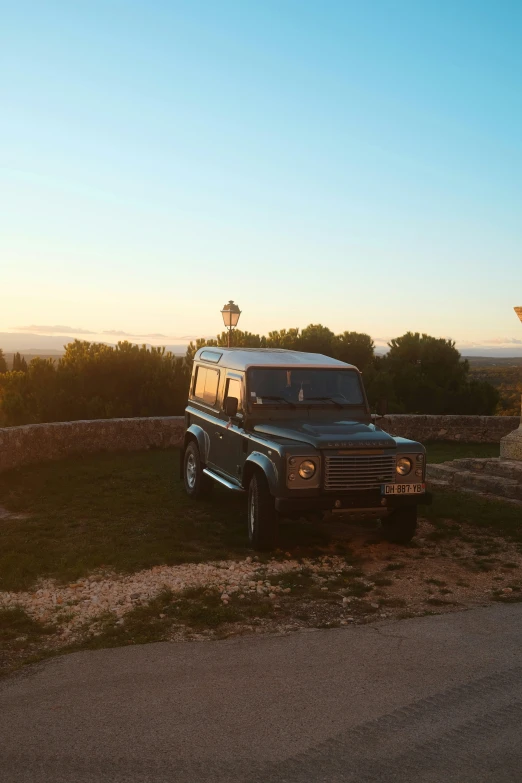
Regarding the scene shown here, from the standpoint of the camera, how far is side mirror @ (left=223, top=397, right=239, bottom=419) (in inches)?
372

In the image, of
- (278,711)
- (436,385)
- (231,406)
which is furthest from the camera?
(436,385)

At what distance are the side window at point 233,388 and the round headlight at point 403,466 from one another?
2183 millimetres

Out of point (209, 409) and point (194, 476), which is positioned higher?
point (209, 409)

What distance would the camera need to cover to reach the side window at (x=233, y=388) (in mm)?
9812

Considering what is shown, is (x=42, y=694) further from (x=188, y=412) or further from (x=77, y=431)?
(x=77, y=431)

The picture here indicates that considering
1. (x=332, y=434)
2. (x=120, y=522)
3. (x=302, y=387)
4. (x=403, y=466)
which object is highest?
(x=302, y=387)

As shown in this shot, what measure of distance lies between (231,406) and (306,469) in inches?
67.4

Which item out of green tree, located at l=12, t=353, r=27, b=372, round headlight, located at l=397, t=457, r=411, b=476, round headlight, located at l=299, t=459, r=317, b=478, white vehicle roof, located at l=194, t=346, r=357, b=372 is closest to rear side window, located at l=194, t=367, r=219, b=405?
white vehicle roof, located at l=194, t=346, r=357, b=372

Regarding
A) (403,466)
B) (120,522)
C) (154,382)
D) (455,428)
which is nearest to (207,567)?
(403,466)

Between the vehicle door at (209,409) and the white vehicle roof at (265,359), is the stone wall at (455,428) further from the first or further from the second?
the white vehicle roof at (265,359)

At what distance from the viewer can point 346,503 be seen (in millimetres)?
8211

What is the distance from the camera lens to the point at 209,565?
7820mm

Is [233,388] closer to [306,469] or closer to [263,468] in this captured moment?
[263,468]

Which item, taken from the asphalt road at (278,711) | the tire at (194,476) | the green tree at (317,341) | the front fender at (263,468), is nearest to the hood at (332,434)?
the front fender at (263,468)
